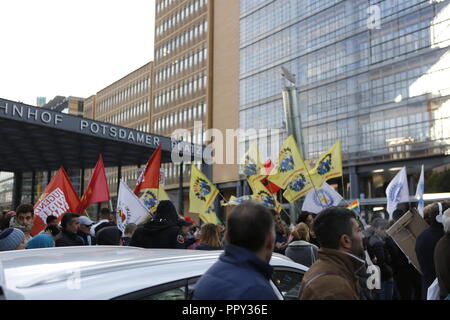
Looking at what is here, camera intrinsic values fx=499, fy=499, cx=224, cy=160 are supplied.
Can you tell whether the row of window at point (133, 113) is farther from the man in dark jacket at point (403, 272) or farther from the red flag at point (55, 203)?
the man in dark jacket at point (403, 272)

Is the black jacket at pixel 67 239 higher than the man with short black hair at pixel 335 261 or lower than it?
lower

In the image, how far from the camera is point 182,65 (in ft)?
204

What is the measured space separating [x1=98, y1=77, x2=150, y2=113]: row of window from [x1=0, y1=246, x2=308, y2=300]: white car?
70016 mm

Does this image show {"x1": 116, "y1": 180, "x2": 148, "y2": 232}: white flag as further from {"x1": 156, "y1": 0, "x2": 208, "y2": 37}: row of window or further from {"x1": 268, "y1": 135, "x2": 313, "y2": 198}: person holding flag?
{"x1": 156, "y1": 0, "x2": 208, "y2": 37}: row of window

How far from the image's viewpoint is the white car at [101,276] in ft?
6.71

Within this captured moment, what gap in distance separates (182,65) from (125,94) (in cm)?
1949

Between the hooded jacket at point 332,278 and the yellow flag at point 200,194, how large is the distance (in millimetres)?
12593

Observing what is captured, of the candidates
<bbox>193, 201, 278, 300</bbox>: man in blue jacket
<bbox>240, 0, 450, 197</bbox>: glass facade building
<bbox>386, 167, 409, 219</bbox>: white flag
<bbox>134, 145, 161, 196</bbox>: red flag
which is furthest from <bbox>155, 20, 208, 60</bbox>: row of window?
<bbox>193, 201, 278, 300</bbox>: man in blue jacket

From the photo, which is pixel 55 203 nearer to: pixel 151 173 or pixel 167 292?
pixel 151 173

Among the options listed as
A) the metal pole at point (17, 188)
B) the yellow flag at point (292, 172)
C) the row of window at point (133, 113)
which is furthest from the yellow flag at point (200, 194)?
the row of window at point (133, 113)

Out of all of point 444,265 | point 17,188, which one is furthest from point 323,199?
point 17,188

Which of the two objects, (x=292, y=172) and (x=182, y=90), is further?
(x=182, y=90)

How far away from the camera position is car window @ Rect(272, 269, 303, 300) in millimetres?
3186
